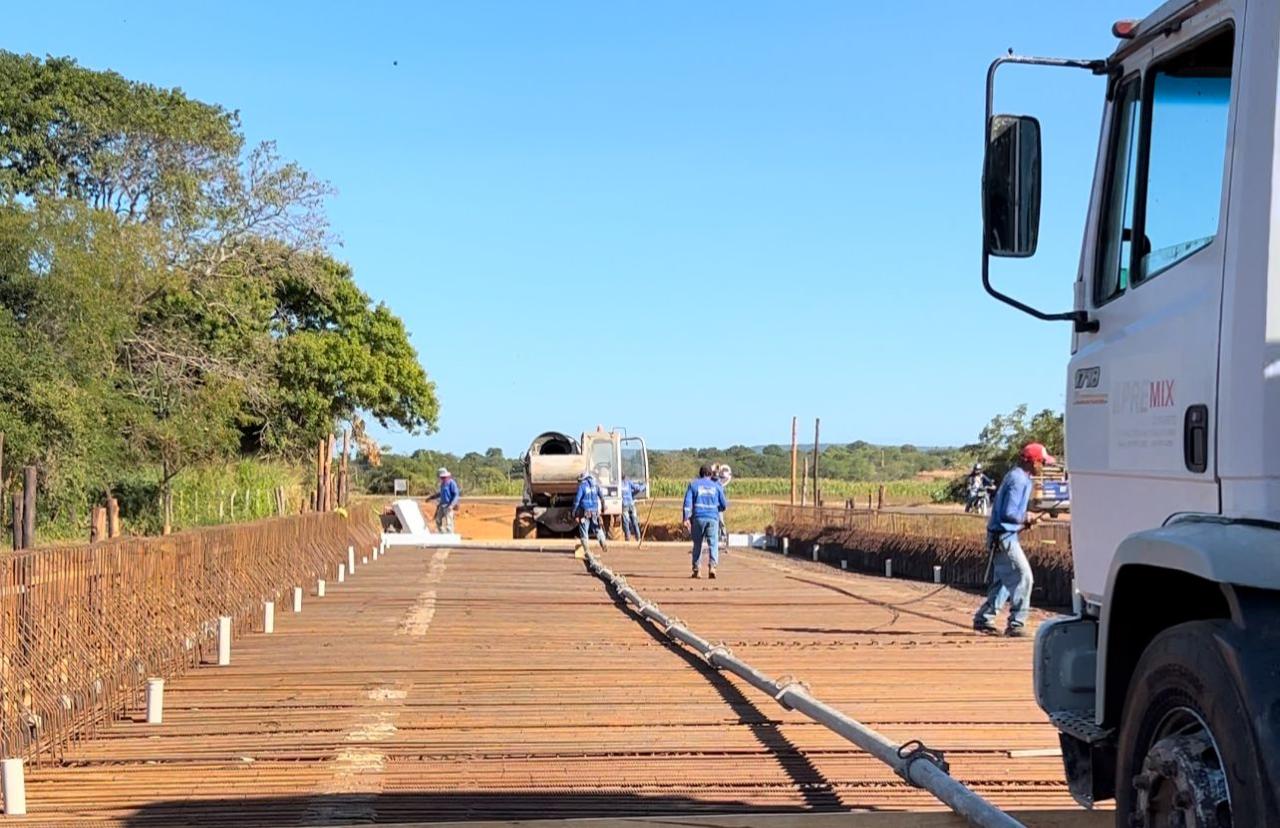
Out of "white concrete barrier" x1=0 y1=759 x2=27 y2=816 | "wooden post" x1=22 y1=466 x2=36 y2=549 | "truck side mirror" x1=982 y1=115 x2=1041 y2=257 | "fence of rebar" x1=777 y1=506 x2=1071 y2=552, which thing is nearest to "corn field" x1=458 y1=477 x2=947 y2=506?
"fence of rebar" x1=777 y1=506 x2=1071 y2=552

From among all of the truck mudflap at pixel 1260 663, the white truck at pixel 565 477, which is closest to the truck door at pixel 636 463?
the white truck at pixel 565 477

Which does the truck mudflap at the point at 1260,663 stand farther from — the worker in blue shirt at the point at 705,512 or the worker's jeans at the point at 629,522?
the worker's jeans at the point at 629,522

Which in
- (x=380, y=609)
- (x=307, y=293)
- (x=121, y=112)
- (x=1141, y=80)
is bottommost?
(x=380, y=609)

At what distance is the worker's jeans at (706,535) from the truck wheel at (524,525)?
15.3m

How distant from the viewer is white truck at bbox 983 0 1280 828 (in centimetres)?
274

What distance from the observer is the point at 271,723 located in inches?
264

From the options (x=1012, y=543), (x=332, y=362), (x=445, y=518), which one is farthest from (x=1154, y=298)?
(x=332, y=362)

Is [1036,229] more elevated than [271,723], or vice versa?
[1036,229]

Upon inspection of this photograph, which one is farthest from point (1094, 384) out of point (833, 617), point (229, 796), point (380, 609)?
point (380, 609)

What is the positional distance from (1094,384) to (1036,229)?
52 cm

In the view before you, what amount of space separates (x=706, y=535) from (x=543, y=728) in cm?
978

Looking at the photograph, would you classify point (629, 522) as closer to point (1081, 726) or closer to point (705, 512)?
point (705, 512)

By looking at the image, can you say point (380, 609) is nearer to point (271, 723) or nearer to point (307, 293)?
point (271, 723)

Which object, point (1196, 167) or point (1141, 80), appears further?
point (1141, 80)
